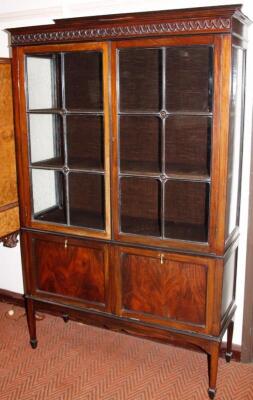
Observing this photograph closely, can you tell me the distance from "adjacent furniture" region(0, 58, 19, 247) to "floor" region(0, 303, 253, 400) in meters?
0.53

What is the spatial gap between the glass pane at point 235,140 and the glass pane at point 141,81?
1.04ft

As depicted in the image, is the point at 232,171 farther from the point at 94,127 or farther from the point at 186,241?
the point at 94,127

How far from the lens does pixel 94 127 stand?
2.00 metres

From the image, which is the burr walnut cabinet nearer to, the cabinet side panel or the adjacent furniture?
the cabinet side panel

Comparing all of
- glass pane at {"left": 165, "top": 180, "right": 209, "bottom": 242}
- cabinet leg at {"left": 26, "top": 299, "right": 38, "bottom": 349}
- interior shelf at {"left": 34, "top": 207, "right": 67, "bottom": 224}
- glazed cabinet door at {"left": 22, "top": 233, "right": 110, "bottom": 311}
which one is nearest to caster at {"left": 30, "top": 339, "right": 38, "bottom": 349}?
cabinet leg at {"left": 26, "top": 299, "right": 38, "bottom": 349}

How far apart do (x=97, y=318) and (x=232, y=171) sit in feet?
2.59

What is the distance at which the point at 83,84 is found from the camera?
196 cm

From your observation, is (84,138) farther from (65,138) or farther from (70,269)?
Result: (70,269)

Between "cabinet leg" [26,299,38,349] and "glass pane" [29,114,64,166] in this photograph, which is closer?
"glass pane" [29,114,64,166]

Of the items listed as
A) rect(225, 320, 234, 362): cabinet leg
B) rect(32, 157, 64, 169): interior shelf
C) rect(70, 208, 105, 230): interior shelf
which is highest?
rect(32, 157, 64, 169): interior shelf

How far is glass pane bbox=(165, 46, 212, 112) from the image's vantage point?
1727mm

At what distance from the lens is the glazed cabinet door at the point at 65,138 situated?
5.60 feet

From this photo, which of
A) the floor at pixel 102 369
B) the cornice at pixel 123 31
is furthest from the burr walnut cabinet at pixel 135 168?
the floor at pixel 102 369

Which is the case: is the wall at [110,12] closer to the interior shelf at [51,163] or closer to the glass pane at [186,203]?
the glass pane at [186,203]
